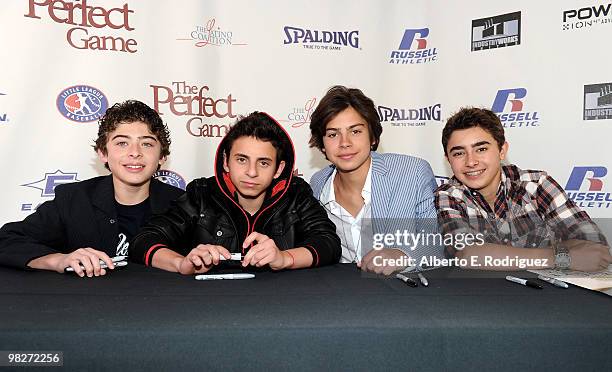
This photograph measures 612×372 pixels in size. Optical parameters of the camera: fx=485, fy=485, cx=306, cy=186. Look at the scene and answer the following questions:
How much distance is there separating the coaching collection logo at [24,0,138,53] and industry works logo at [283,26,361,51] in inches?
33.6

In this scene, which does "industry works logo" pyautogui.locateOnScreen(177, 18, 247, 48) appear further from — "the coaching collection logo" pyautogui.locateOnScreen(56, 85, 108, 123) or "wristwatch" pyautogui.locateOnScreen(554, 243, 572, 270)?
"wristwatch" pyautogui.locateOnScreen(554, 243, 572, 270)

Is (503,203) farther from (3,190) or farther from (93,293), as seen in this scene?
(3,190)

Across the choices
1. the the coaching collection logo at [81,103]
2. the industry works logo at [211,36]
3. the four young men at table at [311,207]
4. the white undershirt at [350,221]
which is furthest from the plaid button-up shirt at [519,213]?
the the coaching collection logo at [81,103]

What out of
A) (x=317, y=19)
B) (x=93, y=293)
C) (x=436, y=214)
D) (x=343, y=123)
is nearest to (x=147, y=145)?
(x=343, y=123)

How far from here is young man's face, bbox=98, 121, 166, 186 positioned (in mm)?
1599

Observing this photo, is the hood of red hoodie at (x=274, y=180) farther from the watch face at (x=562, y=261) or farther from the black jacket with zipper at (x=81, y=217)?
the watch face at (x=562, y=261)

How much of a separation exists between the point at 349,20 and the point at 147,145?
5.56 feet

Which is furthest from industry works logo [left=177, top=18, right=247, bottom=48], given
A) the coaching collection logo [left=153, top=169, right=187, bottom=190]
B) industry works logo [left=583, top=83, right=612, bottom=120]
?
industry works logo [left=583, top=83, right=612, bottom=120]

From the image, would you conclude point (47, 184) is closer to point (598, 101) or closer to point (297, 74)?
point (297, 74)

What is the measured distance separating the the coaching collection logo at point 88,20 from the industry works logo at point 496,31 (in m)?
1.93

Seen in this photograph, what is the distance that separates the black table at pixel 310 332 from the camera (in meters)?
0.74

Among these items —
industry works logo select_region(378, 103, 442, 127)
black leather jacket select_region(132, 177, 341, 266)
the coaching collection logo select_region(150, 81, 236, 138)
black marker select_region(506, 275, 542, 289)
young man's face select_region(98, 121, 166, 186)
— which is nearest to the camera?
black marker select_region(506, 275, 542, 289)

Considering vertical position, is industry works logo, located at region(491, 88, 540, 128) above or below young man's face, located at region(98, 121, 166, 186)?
above

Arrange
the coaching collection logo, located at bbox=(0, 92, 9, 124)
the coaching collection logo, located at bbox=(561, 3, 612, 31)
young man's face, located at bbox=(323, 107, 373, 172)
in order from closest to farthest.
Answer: young man's face, located at bbox=(323, 107, 373, 172) < the coaching collection logo, located at bbox=(0, 92, 9, 124) < the coaching collection logo, located at bbox=(561, 3, 612, 31)
